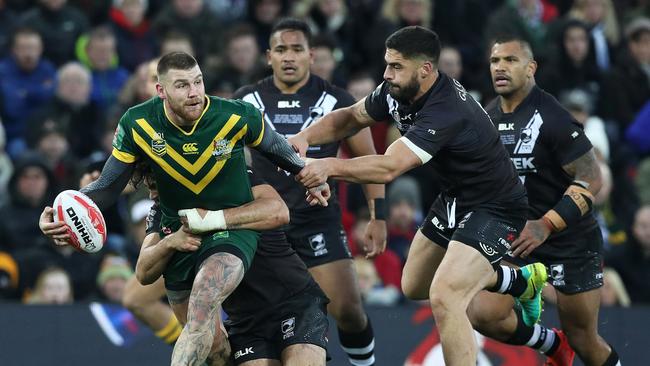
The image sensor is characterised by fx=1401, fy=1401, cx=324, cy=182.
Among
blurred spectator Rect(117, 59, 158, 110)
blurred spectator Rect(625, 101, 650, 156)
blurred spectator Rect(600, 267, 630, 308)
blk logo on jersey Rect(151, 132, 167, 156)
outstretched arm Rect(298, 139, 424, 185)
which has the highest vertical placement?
blk logo on jersey Rect(151, 132, 167, 156)

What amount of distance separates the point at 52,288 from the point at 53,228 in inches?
175

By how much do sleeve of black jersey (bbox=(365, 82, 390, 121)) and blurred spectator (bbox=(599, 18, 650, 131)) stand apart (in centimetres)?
613

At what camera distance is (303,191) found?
11.0 meters

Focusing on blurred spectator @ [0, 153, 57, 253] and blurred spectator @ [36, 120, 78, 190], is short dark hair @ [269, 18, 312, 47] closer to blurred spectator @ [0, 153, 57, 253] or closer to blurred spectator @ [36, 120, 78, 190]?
blurred spectator @ [0, 153, 57, 253]

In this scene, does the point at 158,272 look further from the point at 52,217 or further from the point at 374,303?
the point at 374,303

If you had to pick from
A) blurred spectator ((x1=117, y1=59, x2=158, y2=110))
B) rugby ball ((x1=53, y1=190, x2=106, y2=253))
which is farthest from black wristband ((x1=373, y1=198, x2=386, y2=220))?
blurred spectator ((x1=117, y1=59, x2=158, y2=110))

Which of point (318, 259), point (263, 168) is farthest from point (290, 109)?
point (318, 259)

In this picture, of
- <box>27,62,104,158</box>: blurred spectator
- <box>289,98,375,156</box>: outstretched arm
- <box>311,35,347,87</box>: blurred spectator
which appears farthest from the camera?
<box>27,62,104,158</box>: blurred spectator

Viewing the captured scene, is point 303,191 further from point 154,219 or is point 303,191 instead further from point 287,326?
point 287,326

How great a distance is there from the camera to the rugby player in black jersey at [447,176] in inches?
368

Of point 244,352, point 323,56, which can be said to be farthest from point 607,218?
point 244,352

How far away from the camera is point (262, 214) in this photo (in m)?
8.98

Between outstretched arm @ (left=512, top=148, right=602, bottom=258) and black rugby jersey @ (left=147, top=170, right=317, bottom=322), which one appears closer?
black rugby jersey @ (left=147, top=170, right=317, bottom=322)

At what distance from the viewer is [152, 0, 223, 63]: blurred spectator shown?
1583 centimetres
